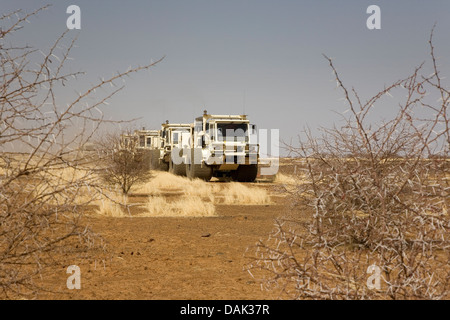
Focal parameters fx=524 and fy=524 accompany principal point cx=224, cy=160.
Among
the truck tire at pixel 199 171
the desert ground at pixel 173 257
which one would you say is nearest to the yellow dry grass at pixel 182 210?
the desert ground at pixel 173 257

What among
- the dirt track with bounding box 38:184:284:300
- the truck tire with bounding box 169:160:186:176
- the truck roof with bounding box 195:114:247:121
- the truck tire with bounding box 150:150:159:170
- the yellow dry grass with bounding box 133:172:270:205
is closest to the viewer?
the dirt track with bounding box 38:184:284:300

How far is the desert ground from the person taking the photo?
5879mm

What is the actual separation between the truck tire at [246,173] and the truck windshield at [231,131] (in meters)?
2.05

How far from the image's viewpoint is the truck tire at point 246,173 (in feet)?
78.8

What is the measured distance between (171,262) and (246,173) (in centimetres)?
1680

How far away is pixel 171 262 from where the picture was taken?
24.9 feet

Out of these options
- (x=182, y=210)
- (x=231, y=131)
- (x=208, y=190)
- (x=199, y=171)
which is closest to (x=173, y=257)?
(x=182, y=210)

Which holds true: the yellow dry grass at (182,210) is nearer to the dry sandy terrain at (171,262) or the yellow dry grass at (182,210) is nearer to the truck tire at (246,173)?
the dry sandy terrain at (171,262)

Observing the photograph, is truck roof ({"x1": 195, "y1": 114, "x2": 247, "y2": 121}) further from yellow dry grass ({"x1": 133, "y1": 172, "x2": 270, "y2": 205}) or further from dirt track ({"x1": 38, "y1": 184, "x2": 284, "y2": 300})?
dirt track ({"x1": 38, "y1": 184, "x2": 284, "y2": 300})

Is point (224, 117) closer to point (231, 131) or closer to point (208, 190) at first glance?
point (231, 131)

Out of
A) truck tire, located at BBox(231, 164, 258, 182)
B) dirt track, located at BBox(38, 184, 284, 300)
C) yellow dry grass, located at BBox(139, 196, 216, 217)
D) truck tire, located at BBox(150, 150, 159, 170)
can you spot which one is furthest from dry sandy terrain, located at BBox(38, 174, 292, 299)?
truck tire, located at BBox(150, 150, 159, 170)

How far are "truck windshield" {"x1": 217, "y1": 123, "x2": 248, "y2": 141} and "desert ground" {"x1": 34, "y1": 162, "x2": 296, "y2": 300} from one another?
8009 millimetres

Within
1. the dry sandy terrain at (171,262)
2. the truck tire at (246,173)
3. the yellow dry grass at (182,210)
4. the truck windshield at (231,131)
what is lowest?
the dry sandy terrain at (171,262)
